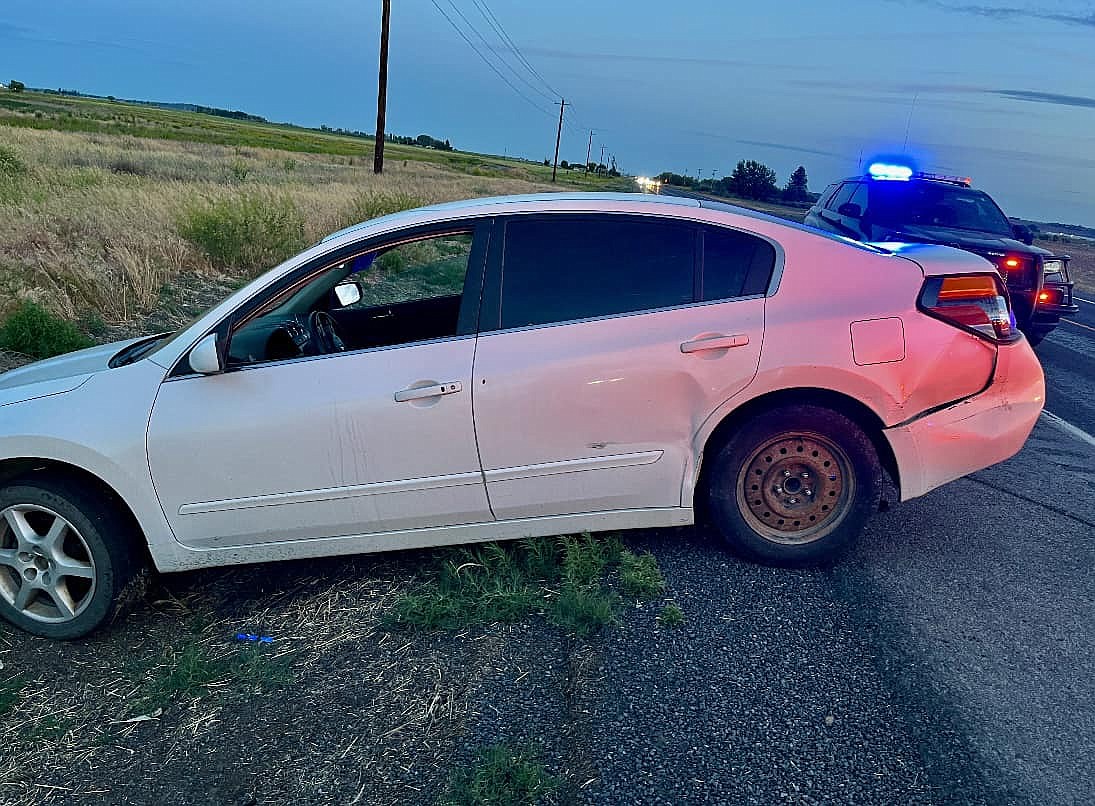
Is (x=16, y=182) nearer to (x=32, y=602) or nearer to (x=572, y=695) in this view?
(x=32, y=602)

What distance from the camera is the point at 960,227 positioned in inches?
373

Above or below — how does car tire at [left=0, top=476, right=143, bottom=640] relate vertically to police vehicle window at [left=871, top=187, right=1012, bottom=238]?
→ below

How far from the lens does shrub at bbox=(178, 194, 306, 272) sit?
12.7 meters

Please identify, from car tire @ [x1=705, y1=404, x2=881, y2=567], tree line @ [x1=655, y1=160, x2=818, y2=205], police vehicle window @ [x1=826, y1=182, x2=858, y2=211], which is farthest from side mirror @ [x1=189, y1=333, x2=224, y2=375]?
tree line @ [x1=655, y1=160, x2=818, y2=205]

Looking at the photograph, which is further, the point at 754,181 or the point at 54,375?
the point at 754,181

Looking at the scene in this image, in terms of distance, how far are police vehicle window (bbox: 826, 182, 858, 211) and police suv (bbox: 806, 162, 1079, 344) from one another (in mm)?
25

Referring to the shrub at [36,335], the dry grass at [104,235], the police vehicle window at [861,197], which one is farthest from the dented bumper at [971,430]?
the dry grass at [104,235]

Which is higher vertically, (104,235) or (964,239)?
(964,239)

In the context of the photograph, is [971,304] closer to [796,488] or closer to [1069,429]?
[796,488]

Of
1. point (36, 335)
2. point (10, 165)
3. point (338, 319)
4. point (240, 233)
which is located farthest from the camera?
point (10, 165)

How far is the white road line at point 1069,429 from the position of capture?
6645 mm

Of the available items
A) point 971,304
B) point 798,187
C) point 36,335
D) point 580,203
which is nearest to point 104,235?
point 36,335

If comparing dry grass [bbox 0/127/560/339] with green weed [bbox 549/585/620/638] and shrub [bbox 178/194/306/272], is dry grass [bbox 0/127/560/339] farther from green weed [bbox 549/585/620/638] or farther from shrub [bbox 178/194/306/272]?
green weed [bbox 549/585/620/638]

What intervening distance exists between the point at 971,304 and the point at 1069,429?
3761 mm
